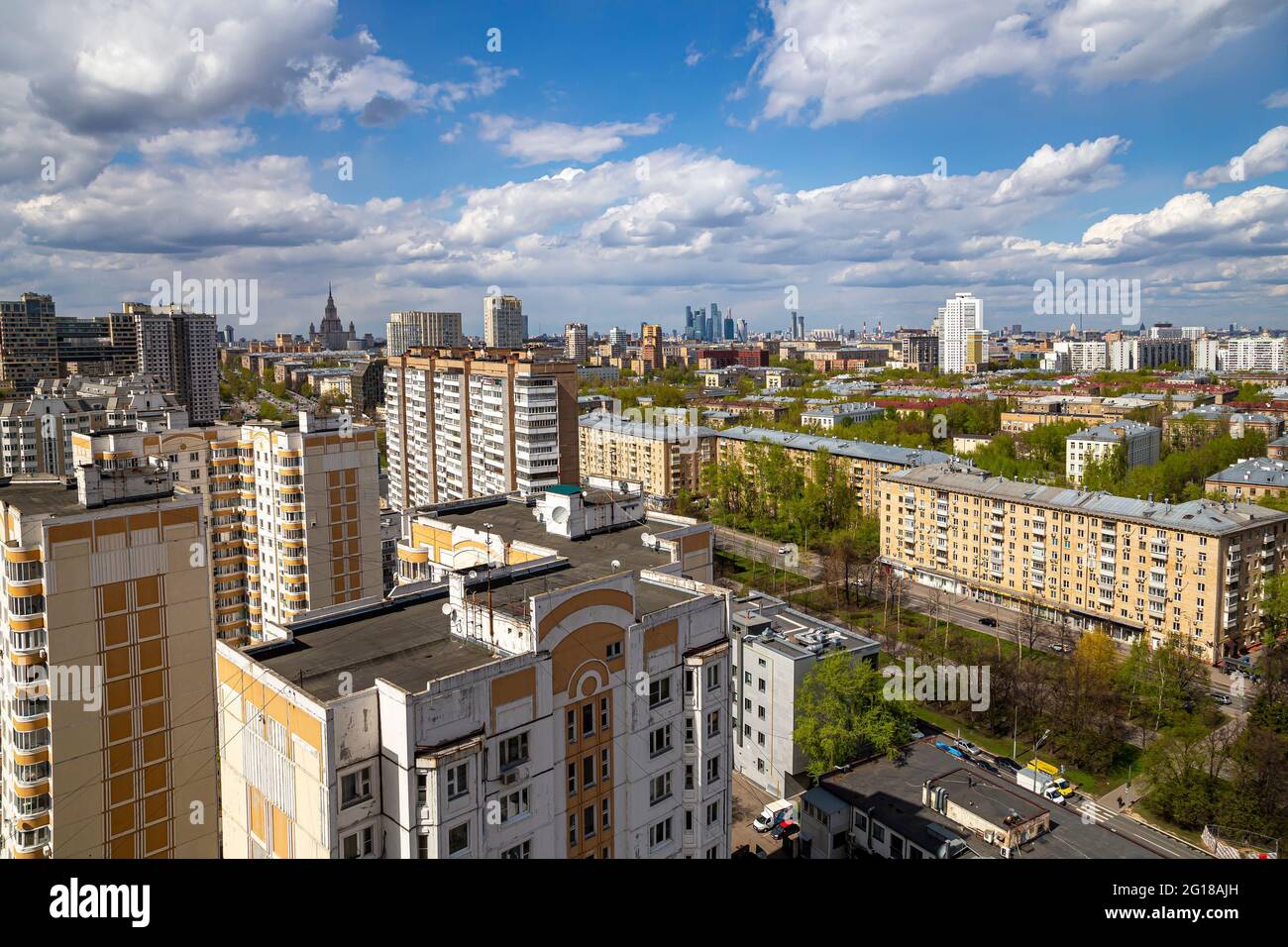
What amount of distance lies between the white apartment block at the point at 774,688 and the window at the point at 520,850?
7.63 meters

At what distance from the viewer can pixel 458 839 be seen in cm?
512

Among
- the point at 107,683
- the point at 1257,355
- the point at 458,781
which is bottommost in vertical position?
the point at 107,683

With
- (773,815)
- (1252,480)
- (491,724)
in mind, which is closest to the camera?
(491,724)

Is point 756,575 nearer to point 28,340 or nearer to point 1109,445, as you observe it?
point 1109,445

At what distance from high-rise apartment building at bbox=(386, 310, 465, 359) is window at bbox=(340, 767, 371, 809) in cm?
6224

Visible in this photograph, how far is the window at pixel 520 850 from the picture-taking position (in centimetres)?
546

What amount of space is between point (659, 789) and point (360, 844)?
7.26 feet

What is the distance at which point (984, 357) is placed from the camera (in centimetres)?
8375

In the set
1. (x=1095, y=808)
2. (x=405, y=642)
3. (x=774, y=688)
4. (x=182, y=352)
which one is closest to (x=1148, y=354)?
(x=182, y=352)

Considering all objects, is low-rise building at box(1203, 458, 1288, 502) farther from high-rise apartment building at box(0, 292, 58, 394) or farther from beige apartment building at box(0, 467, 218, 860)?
high-rise apartment building at box(0, 292, 58, 394)

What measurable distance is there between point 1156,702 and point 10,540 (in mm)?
16299

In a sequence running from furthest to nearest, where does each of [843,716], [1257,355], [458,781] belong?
[1257,355]
[843,716]
[458,781]
